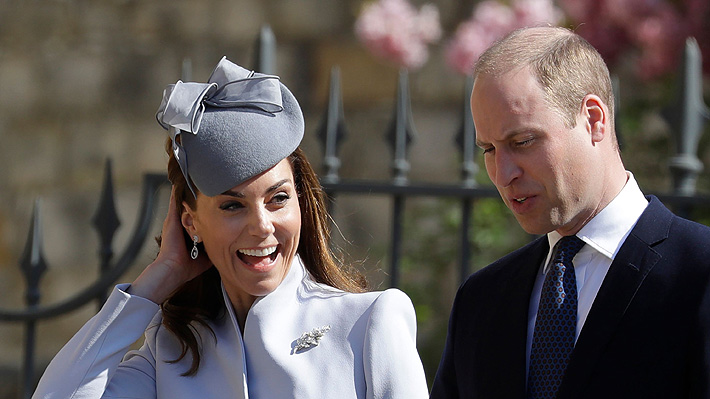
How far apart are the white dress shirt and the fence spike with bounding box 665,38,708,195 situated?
1.33m

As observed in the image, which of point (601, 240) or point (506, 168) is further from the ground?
point (506, 168)

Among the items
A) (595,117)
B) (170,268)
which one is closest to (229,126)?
(170,268)

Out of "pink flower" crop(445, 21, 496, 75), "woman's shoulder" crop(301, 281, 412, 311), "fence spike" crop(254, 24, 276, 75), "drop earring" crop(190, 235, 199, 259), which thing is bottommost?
"woman's shoulder" crop(301, 281, 412, 311)

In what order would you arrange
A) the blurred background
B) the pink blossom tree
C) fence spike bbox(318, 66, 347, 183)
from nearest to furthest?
fence spike bbox(318, 66, 347, 183), the pink blossom tree, the blurred background

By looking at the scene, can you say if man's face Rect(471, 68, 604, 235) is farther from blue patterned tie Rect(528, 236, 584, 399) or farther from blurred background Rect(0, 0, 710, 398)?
blurred background Rect(0, 0, 710, 398)

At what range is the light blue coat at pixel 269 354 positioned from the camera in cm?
239

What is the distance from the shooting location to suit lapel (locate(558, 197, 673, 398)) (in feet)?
5.92

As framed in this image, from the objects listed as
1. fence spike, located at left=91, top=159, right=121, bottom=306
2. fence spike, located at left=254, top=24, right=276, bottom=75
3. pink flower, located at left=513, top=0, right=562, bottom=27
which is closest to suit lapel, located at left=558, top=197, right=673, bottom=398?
fence spike, located at left=254, top=24, right=276, bottom=75

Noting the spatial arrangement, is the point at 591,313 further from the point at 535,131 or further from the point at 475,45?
the point at 475,45

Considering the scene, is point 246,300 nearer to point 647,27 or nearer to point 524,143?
point 524,143

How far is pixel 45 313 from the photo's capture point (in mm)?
3588

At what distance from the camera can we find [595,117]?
186 centimetres

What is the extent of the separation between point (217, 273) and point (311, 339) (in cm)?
41

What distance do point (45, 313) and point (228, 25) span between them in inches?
89.0
